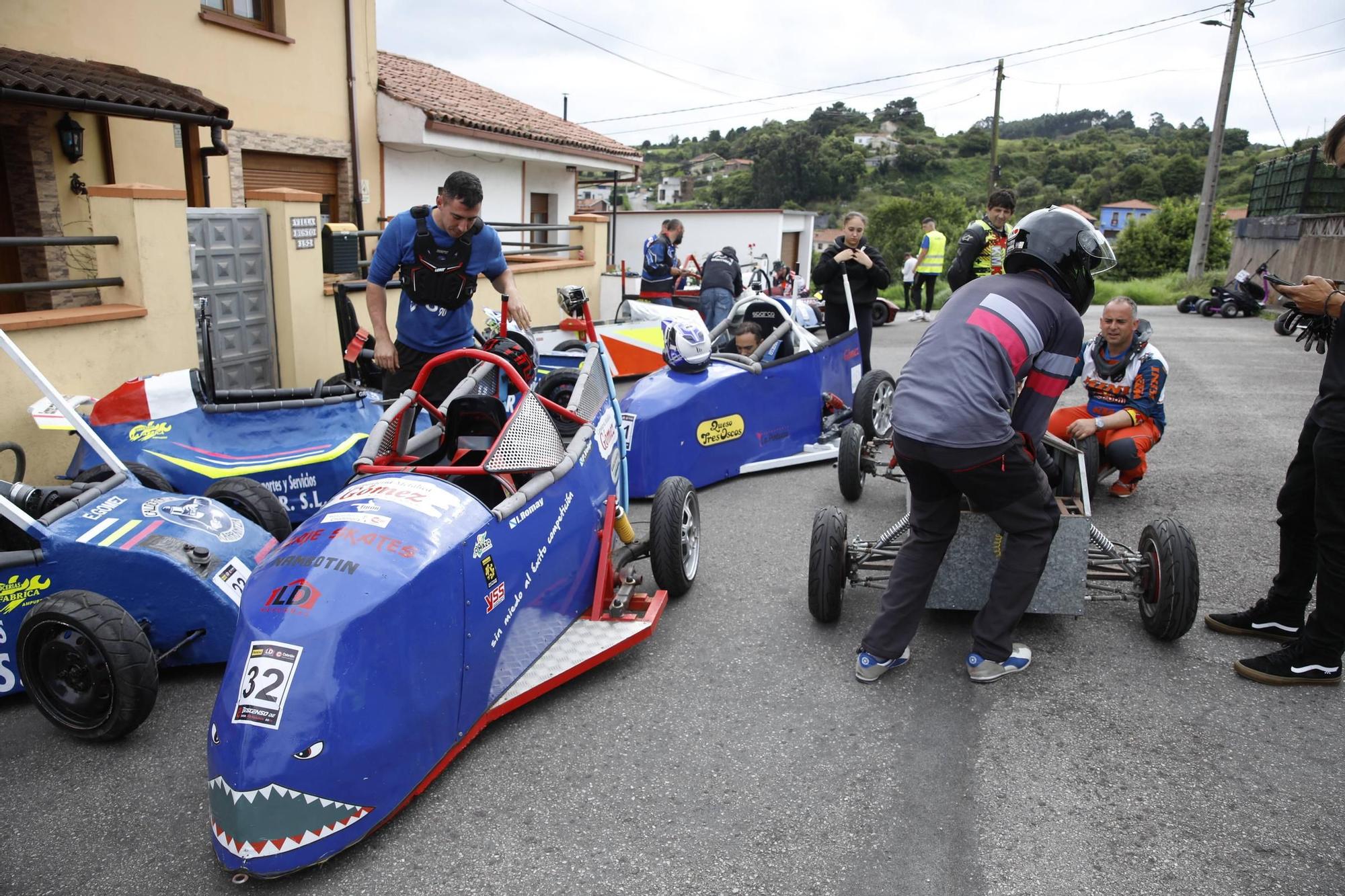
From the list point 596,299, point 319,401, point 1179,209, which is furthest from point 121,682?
point 1179,209

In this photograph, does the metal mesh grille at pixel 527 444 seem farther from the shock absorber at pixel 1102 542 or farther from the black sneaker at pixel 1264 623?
the black sneaker at pixel 1264 623

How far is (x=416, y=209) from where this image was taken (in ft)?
17.6

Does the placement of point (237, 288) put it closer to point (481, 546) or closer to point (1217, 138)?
point (481, 546)

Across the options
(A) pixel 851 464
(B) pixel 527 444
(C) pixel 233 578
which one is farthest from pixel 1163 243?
(C) pixel 233 578

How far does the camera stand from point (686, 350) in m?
6.54

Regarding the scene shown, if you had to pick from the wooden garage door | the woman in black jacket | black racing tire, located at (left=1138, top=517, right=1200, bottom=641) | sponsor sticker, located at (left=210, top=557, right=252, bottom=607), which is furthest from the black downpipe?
black racing tire, located at (left=1138, top=517, right=1200, bottom=641)

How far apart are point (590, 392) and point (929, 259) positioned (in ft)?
44.2

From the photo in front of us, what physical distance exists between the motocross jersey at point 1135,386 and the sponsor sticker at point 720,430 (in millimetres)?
2425

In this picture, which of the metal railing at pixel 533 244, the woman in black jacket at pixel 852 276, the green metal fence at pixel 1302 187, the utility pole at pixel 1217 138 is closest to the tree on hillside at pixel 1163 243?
the green metal fence at pixel 1302 187

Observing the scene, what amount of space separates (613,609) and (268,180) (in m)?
9.94

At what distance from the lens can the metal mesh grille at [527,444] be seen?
Result: 12.2ft

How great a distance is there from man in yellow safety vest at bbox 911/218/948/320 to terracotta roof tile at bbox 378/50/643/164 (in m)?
6.53

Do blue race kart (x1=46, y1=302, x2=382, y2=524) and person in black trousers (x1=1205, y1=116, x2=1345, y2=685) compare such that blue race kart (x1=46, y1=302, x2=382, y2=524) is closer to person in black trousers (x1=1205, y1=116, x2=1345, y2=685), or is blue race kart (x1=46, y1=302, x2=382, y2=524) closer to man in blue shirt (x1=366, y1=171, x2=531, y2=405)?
man in blue shirt (x1=366, y1=171, x2=531, y2=405)

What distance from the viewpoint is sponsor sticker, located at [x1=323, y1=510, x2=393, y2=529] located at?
310cm
